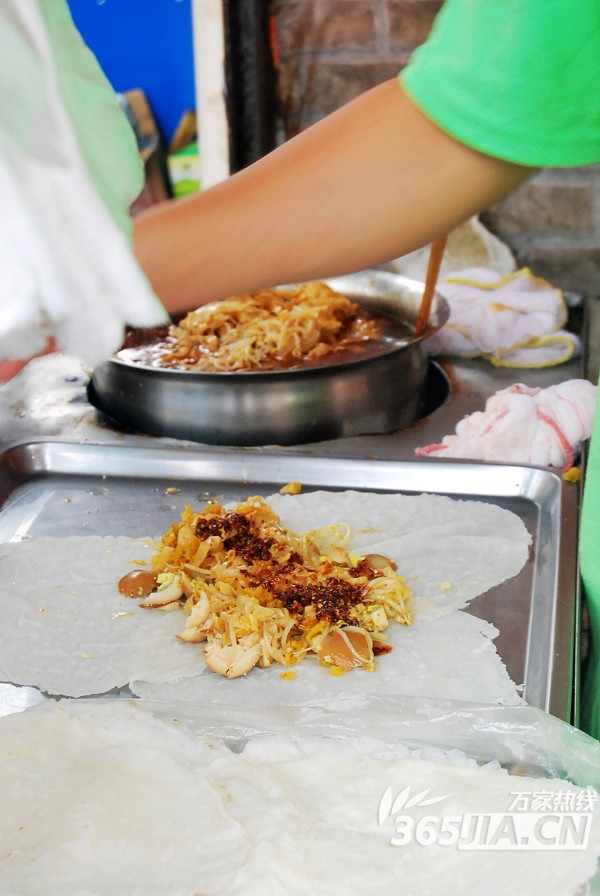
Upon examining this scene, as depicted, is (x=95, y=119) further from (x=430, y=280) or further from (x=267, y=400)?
(x=430, y=280)

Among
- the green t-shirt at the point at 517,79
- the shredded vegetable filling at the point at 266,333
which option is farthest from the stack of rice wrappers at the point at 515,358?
the green t-shirt at the point at 517,79

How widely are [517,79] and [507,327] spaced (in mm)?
1755

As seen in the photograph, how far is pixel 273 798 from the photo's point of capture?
3.83 feet

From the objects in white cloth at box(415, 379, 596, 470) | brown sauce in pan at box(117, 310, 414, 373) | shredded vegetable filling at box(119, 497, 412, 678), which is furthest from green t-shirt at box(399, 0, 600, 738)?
brown sauce in pan at box(117, 310, 414, 373)

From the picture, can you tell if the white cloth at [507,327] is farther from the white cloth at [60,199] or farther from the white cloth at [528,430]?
the white cloth at [60,199]

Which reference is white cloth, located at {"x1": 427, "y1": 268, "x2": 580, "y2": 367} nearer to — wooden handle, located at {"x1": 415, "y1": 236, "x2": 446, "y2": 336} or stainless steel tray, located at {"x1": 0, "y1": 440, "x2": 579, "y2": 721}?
wooden handle, located at {"x1": 415, "y1": 236, "x2": 446, "y2": 336}

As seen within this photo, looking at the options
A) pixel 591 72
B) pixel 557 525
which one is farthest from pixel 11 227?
pixel 557 525

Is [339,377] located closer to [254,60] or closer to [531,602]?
[531,602]

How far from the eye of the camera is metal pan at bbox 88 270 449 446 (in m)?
2.16

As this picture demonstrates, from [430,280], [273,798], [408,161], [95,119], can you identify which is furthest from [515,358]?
[95,119]

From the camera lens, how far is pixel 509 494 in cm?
200

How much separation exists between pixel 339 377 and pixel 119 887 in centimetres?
135

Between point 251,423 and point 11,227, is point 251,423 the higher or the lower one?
the lower one

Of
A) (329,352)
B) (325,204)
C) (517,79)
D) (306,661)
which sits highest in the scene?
(517,79)
